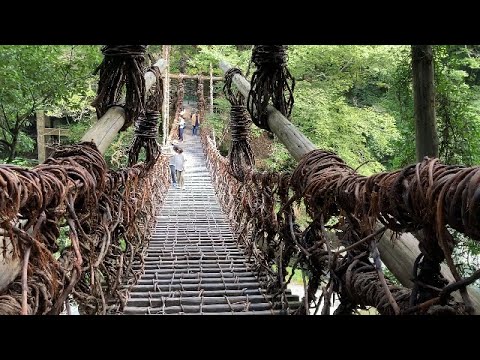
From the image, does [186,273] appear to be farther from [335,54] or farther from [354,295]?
[335,54]

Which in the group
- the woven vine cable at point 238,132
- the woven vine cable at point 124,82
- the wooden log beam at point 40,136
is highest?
the woven vine cable at point 124,82

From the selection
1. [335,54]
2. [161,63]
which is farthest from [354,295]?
[335,54]

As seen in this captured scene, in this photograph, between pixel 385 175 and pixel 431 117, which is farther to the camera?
pixel 431 117

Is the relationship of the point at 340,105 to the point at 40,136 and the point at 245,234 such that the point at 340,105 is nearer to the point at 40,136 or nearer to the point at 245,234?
the point at 245,234

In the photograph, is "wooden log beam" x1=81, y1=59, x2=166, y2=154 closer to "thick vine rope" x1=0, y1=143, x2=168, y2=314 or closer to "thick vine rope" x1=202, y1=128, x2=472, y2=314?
"thick vine rope" x1=0, y1=143, x2=168, y2=314

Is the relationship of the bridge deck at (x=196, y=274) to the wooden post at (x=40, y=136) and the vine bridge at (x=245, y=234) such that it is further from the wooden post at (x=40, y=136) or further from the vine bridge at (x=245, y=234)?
the wooden post at (x=40, y=136)

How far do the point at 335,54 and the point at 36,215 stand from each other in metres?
10.6

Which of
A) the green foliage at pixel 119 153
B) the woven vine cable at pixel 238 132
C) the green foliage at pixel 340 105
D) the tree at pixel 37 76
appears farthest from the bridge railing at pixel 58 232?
the green foliage at pixel 340 105

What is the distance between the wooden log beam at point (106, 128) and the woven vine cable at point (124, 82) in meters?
0.06

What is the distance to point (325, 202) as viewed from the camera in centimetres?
159

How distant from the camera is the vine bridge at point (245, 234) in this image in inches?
37.3

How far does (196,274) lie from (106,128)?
41.8 inches
